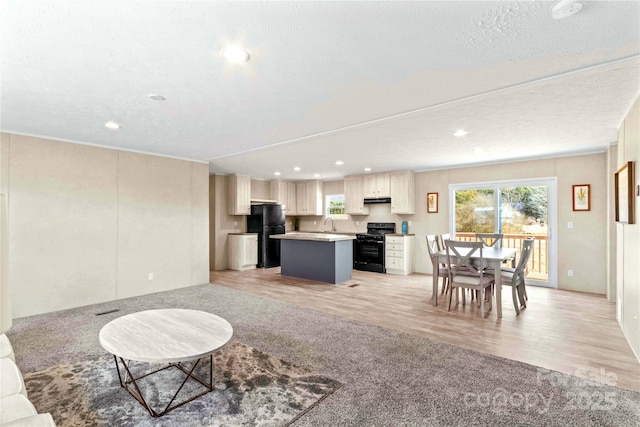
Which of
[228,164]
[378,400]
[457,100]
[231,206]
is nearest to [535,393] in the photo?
[378,400]

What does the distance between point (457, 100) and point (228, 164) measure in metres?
4.73

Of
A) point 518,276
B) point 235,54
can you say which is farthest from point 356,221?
point 235,54

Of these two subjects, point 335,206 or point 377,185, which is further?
point 335,206

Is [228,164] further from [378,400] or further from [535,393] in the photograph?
[535,393]

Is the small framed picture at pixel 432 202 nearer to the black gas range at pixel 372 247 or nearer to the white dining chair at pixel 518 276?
the black gas range at pixel 372 247

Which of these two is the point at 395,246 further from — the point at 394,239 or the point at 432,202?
the point at 432,202

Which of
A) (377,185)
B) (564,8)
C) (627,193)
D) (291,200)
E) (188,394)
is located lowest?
(188,394)

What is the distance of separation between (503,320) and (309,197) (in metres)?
6.22

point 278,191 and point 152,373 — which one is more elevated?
point 278,191

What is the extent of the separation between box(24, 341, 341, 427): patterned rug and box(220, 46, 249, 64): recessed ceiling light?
240 cm

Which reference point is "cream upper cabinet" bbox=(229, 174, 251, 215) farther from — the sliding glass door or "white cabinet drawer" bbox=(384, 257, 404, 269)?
the sliding glass door

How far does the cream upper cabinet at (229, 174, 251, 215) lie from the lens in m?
7.84

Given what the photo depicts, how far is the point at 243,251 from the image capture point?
7.77m

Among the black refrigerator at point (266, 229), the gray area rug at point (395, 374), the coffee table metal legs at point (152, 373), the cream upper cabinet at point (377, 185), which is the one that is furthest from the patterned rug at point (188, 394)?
the cream upper cabinet at point (377, 185)
